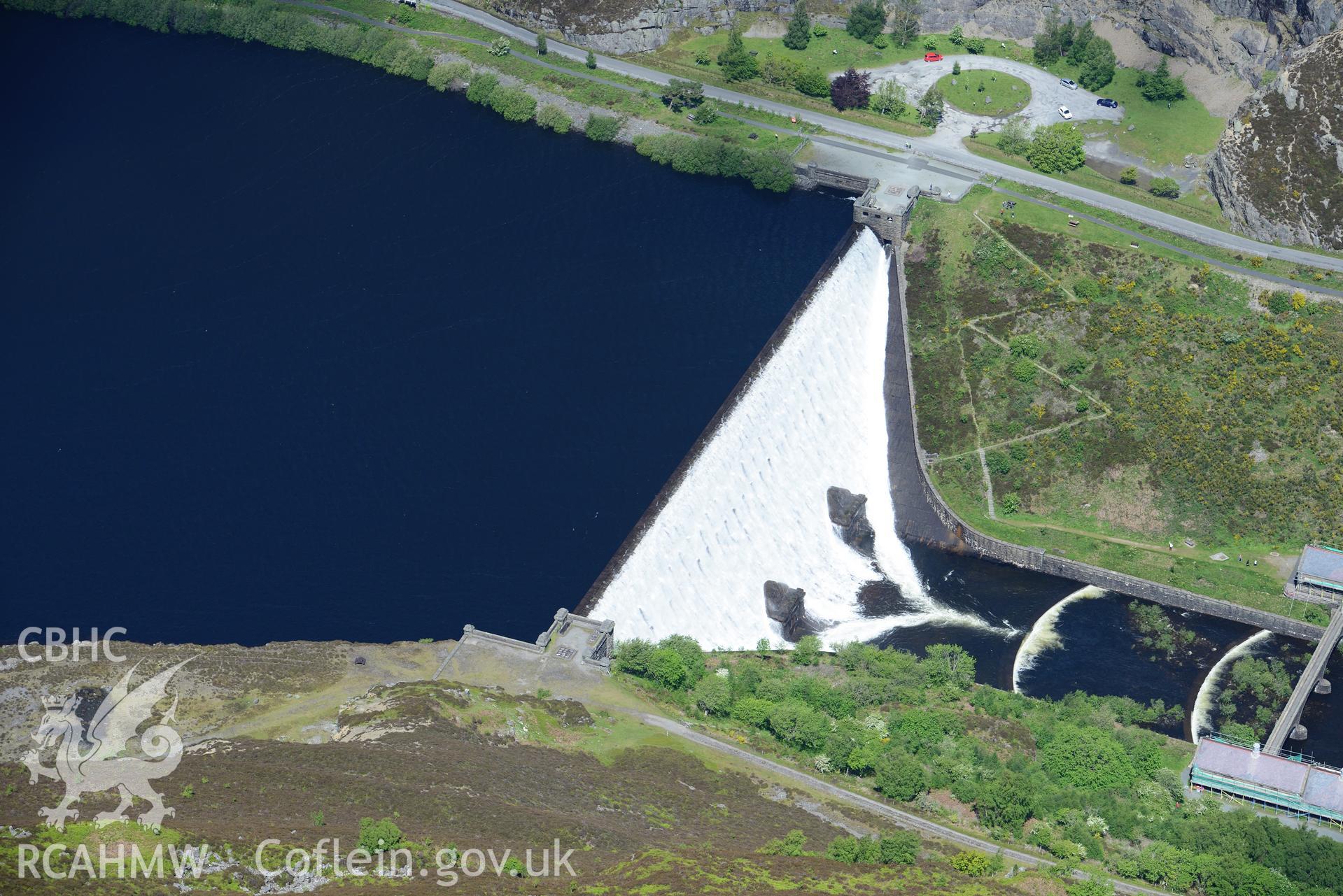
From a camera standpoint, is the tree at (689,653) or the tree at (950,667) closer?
the tree at (689,653)

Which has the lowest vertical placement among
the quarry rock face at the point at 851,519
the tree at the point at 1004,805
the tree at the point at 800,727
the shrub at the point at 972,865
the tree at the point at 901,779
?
the shrub at the point at 972,865

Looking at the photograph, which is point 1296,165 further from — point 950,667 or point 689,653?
point 689,653

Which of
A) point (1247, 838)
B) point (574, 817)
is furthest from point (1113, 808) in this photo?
point (574, 817)

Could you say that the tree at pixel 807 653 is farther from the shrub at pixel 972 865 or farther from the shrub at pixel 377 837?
the shrub at pixel 377 837

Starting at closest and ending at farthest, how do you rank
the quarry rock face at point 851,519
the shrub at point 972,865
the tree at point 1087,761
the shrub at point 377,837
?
the shrub at point 377,837 < the shrub at point 972,865 < the tree at point 1087,761 < the quarry rock face at point 851,519

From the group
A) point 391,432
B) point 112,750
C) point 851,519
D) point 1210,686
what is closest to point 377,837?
point 112,750

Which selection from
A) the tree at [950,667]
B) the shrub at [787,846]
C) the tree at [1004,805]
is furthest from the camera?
the tree at [950,667]

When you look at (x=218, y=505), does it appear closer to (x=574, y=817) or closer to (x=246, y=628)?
(x=246, y=628)

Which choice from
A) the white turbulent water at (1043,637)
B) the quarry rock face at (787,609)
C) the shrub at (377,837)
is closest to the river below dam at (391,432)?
the white turbulent water at (1043,637)
